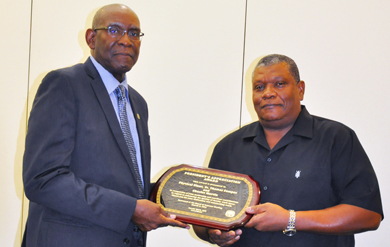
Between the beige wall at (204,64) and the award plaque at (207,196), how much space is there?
4.27ft

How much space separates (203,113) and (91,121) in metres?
1.58

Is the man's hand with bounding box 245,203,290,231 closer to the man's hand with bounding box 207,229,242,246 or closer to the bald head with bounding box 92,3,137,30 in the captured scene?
the man's hand with bounding box 207,229,242,246

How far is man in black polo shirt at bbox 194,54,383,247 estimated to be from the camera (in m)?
1.81

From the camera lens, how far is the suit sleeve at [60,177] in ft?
5.49

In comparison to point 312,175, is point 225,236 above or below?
below

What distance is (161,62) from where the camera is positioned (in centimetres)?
332

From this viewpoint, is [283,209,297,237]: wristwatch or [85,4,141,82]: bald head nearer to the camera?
[283,209,297,237]: wristwatch

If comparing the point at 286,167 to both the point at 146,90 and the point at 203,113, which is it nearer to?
the point at 203,113

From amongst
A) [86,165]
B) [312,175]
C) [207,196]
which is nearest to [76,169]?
[86,165]

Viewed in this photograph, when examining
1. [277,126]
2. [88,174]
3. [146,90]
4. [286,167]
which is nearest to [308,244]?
[286,167]

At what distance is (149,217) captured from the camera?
177 cm

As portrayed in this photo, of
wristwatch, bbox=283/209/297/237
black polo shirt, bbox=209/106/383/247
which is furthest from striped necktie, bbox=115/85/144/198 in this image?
wristwatch, bbox=283/209/297/237

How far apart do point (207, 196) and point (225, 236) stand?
20 cm

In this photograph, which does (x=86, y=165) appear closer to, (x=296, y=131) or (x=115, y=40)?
(x=115, y=40)
